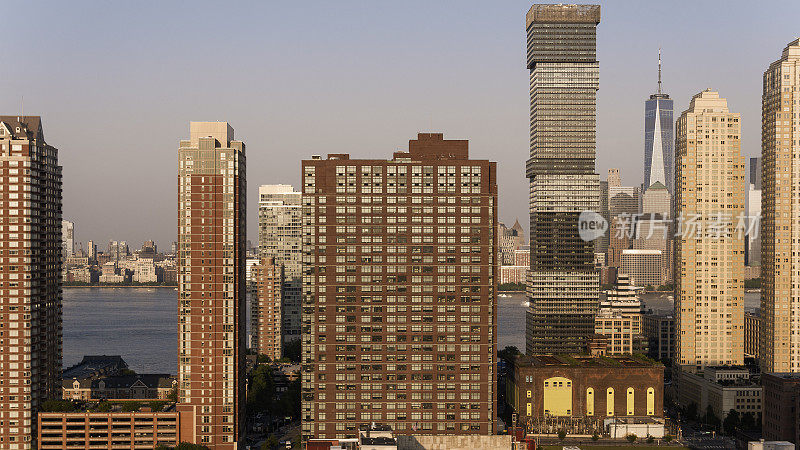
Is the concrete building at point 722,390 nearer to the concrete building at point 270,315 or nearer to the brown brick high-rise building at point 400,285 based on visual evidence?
the brown brick high-rise building at point 400,285

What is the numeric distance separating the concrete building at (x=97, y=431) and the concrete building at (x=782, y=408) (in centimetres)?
7032

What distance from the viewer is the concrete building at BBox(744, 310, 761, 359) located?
174 meters

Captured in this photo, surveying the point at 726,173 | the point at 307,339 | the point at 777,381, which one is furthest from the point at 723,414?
the point at 307,339

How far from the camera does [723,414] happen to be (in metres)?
138

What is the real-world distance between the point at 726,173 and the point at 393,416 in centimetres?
8163

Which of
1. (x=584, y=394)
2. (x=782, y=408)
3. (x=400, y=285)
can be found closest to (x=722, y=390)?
(x=584, y=394)

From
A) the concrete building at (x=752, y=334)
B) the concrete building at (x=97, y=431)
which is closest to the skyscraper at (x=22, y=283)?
the concrete building at (x=97, y=431)

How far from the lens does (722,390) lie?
138m

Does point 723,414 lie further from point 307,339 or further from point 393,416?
point 307,339

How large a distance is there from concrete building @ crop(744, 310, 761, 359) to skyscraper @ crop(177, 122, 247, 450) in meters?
103

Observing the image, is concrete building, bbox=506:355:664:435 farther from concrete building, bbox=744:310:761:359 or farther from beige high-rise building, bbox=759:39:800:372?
concrete building, bbox=744:310:761:359

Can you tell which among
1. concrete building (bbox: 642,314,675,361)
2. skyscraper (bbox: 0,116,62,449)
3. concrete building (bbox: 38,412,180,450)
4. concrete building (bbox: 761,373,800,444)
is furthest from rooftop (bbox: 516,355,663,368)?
skyscraper (bbox: 0,116,62,449)

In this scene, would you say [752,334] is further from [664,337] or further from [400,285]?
[400,285]

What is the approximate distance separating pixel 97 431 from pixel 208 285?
19.1 m
